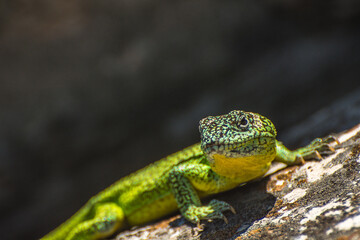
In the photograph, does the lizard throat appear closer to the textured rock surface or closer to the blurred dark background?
the textured rock surface

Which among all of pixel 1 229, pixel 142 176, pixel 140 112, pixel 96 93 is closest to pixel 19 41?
pixel 96 93

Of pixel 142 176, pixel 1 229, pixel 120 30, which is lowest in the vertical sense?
pixel 142 176

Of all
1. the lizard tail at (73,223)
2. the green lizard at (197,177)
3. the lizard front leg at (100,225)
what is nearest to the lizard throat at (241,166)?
the green lizard at (197,177)

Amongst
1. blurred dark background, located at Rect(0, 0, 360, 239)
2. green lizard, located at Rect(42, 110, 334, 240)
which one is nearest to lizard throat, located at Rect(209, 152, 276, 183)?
green lizard, located at Rect(42, 110, 334, 240)

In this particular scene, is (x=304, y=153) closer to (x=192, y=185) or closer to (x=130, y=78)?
(x=192, y=185)

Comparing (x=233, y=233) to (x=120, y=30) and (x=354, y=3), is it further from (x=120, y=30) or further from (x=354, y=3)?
(x=354, y=3)
